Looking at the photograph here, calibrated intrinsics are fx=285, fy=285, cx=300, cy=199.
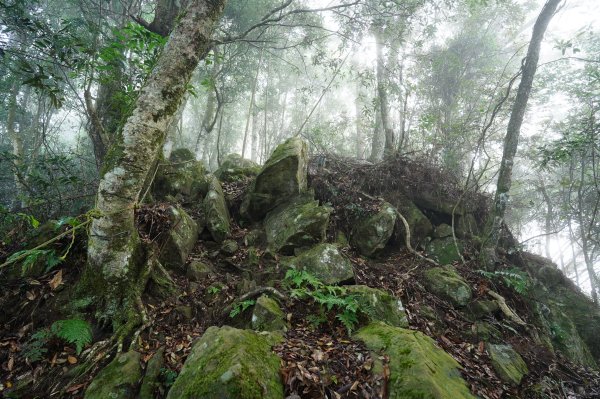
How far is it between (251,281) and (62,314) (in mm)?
2655

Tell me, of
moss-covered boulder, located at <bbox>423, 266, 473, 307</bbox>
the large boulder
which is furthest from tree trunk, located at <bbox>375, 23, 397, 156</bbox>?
moss-covered boulder, located at <bbox>423, 266, 473, 307</bbox>

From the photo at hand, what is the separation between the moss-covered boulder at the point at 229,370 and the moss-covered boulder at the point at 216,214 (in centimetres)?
341

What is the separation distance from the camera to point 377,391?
8.99 feet

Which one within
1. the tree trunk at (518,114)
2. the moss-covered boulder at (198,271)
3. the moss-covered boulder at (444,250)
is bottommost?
the moss-covered boulder at (198,271)

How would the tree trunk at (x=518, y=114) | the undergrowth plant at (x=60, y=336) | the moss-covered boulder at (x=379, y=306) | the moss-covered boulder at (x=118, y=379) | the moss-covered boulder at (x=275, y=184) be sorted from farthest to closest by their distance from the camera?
the moss-covered boulder at (x=275, y=184) → the tree trunk at (x=518, y=114) → the moss-covered boulder at (x=379, y=306) → the undergrowth plant at (x=60, y=336) → the moss-covered boulder at (x=118, y=379)

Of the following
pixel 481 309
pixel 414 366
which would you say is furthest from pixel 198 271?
pixel 481 309

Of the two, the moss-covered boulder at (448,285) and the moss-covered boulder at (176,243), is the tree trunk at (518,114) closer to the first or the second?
the moss-covered boulder at (448,285)

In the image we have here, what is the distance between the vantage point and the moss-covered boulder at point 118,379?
2.88m

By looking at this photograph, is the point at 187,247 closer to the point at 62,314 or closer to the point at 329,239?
the point at 62,314

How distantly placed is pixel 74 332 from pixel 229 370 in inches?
87.6

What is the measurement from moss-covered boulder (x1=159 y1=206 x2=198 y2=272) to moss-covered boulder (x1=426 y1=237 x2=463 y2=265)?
19.6 feet

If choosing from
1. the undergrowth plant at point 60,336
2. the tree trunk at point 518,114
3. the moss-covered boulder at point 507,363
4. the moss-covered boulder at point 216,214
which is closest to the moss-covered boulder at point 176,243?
the moss-covered boulder at point 216,214

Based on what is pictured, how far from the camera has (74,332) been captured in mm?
3314

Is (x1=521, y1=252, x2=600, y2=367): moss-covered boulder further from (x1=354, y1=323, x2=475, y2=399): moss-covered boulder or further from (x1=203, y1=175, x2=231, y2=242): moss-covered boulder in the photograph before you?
(x1=203, y1=175, x2=231, y2=242): moss-covered boulder
